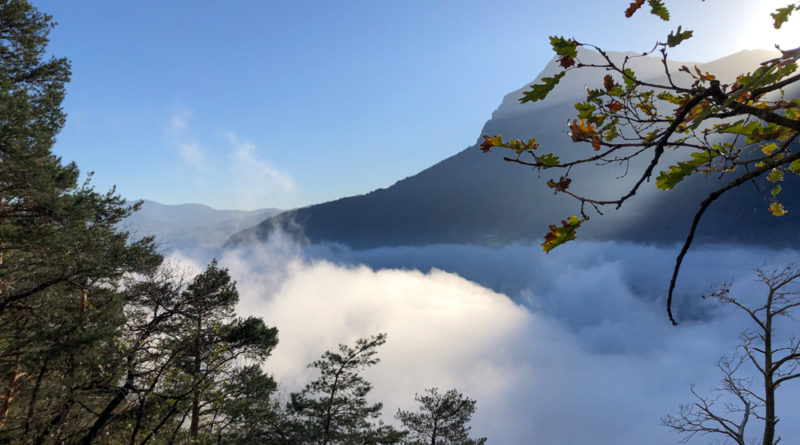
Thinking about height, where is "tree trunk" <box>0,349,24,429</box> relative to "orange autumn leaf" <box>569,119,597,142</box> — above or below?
below

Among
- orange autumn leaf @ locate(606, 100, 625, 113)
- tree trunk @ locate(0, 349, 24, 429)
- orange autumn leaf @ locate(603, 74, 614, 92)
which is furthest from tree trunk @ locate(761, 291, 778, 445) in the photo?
tree trunk @ locate(0, 349, 24, 429)

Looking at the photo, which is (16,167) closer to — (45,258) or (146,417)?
(45,258)

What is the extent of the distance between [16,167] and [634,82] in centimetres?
1480

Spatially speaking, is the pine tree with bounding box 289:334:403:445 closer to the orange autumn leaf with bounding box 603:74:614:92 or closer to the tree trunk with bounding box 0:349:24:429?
the tree trunk with bounding box 0:349:24:429

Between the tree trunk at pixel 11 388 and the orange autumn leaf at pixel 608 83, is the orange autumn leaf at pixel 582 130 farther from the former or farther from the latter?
the tree trunk at pixel 11 388

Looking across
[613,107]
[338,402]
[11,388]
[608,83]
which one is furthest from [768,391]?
[11,388]

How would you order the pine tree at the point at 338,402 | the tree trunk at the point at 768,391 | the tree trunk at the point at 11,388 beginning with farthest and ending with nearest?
the pine tree at the point at 338,402, the tree trunk at the point at 11,388, the tree trunk at the point at 768,391

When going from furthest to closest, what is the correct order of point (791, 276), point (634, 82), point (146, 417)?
point (146, 417) < point (791, 276) < point (634, 82)

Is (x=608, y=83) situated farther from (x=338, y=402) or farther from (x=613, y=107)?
(x=338, y=402)

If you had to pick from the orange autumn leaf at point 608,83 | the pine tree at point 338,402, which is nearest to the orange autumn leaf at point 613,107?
the orange autumn leaf at point 608,83

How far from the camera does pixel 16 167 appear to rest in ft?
33.1

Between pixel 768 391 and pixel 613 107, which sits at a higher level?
pixel 768 391

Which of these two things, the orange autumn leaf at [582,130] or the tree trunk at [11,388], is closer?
the orange autumn leaf at [582,130]

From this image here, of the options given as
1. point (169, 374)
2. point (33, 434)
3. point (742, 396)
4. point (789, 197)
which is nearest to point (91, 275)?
point (33, 434)
